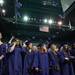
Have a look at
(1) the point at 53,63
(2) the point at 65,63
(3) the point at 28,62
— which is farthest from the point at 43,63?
(2) the point at 65,63

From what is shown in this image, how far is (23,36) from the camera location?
1196 centimetres

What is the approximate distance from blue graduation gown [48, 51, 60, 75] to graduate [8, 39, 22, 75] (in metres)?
1.06

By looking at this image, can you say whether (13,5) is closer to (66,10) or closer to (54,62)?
(66,10)

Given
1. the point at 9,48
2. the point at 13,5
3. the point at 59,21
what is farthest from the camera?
the point at 59,21

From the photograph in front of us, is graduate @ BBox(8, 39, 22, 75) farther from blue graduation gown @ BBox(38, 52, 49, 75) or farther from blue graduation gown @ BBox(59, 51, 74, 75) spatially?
blue graduation gown @ BBox(59, 51, 74, 75)

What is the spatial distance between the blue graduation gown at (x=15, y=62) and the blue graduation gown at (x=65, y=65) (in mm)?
1490

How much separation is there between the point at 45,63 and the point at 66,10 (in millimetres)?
4398

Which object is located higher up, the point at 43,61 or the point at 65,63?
the point at 43,61

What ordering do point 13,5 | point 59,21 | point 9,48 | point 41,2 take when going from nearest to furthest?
1. point 9,48
2. point 13,5
3. point 59,21
4. point 41,2

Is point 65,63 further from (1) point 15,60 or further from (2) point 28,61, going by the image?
(1) point 15,60

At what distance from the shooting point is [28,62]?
24.2ft

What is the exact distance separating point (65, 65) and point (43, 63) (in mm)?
867

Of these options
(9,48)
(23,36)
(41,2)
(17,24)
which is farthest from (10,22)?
(9,48)

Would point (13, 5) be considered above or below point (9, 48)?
above
